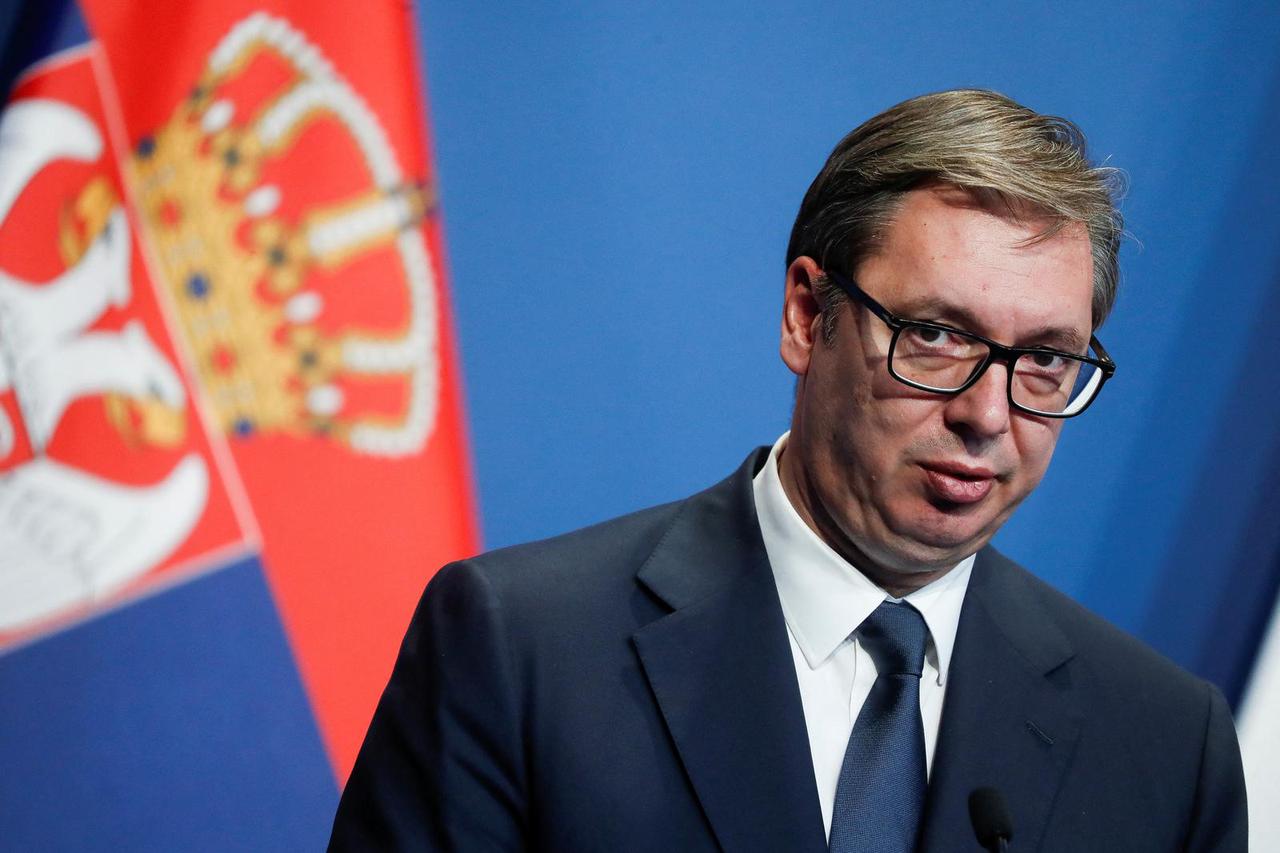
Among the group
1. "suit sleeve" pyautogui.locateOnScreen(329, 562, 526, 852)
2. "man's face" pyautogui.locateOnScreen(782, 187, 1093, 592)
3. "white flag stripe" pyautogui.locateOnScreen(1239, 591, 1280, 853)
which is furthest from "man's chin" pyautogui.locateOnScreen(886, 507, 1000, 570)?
"white flag stripe" pyautogui.locateOnScreen(1239, 591, 1280, 853)

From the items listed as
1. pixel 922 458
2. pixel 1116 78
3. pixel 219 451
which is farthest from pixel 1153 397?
pixel 219 451

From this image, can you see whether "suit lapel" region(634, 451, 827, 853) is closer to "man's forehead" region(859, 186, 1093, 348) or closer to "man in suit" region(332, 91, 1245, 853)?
"man in suit" region(332, 91, 1245, 853)

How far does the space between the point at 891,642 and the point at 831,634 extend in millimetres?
59

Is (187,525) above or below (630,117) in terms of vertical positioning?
below

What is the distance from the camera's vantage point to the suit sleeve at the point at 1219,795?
1.36 meters

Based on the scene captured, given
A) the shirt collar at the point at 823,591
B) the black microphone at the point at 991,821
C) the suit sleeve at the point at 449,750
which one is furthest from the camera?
the shirt collar at the point at 823,591

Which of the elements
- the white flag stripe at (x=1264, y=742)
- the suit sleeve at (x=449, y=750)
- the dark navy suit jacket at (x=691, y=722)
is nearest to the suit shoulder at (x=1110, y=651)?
the dark navy suit jacket at (x=691, y=722)

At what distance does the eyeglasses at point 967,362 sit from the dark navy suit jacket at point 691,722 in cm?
24

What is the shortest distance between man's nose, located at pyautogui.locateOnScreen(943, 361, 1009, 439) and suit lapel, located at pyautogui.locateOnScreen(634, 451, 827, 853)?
9.6 inches

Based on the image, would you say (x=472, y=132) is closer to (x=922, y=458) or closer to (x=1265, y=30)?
(x=922, y=458)

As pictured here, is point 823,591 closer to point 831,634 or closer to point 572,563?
point 831,634

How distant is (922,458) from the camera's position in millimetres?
1208

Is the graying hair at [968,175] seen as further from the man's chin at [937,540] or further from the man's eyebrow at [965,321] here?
the man's chin at [937,540]

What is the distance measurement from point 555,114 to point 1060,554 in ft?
3.63
